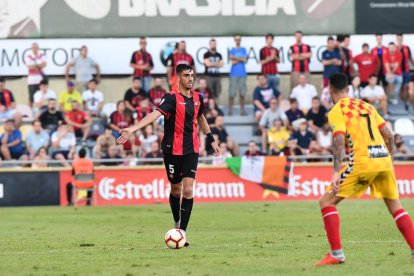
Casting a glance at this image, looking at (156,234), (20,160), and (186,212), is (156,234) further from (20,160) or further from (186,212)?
(20,160)

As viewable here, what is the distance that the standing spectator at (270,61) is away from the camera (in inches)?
1224

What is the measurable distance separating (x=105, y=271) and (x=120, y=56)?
21.5 metres

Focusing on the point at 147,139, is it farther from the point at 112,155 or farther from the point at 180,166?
the point at 180,166

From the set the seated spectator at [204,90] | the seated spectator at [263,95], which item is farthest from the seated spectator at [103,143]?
the seated spectator at [263,95]

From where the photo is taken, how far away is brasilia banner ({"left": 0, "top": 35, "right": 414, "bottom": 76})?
105 ft

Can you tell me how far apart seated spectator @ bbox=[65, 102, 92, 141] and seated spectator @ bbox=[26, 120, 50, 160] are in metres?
0.90

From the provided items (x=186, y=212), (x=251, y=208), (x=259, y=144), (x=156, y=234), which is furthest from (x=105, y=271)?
(x=259, y=144)

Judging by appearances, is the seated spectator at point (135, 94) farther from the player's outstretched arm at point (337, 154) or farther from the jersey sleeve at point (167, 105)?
the player's outstretched arm at point (337, 154)

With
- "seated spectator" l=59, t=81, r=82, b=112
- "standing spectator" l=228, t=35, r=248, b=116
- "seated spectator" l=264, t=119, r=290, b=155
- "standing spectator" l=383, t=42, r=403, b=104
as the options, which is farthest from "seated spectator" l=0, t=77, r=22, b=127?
"standing spectator" l=383, t=42, r=403, b=104

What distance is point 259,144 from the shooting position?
101 feet

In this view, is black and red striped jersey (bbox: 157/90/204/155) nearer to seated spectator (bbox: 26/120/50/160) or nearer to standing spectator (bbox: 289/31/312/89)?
seated spectator (bbox: 26/120/50/160)

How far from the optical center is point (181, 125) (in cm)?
1456

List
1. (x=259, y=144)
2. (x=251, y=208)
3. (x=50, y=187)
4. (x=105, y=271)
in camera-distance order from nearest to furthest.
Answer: (x=105, y=271)
(x=251, y=208)
(x=50, y=187)
(x=259, y=144)

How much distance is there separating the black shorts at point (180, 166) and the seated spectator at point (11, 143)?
14.2m
